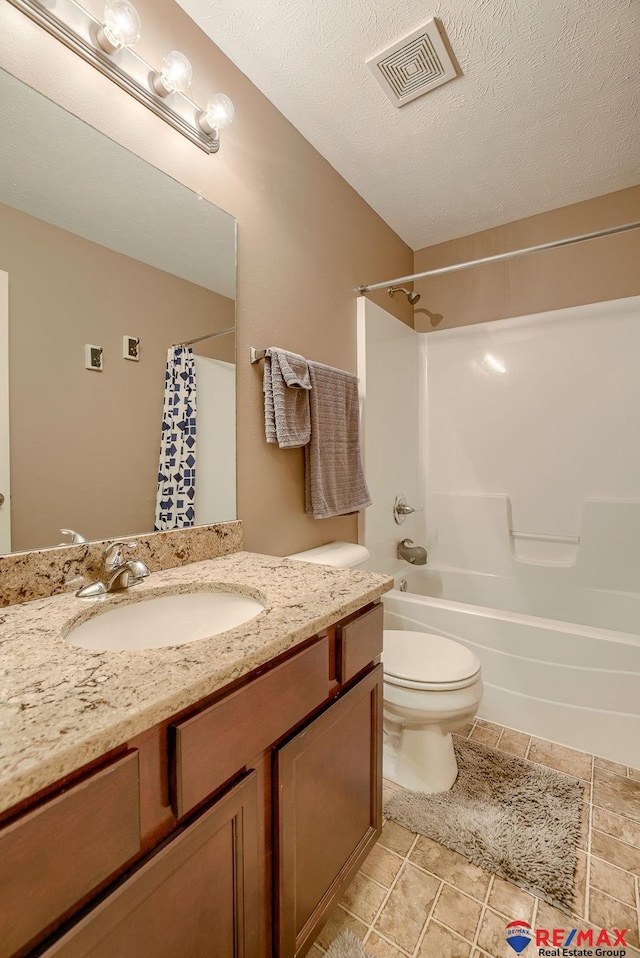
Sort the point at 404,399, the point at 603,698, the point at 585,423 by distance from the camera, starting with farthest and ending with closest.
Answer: the point at 404,399 < the point at 585,423 < the point at 603,698

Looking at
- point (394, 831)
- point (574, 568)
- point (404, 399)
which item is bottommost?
point (394, 831)

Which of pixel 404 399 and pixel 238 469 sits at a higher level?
pixel 404 399

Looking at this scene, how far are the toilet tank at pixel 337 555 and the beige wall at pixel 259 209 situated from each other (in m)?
0.05

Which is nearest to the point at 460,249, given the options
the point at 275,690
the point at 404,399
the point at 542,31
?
the point at 404,399

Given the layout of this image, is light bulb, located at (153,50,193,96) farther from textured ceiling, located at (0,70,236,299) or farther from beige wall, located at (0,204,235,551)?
beige wall, located at (0,204,235,551)

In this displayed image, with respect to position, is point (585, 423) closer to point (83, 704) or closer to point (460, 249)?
→ point (460, 249)

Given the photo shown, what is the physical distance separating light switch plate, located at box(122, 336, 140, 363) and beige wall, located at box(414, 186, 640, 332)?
7.03 feet

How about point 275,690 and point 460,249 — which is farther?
point 460,249

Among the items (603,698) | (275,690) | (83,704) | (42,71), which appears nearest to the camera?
(83,704)

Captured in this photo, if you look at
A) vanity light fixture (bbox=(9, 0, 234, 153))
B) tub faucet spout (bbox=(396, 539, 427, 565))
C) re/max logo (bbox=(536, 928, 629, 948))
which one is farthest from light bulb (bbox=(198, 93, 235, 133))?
re/max logo (bbox=(536, 928, 629, 948))

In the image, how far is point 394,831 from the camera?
53.9 inches

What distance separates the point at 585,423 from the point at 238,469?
194 cm

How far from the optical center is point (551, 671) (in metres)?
1.74

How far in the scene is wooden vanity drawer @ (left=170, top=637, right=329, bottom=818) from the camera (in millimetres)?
608
